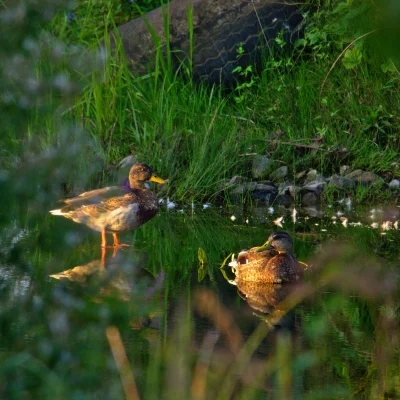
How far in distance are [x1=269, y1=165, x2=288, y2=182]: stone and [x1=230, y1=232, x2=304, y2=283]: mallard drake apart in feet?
14.2

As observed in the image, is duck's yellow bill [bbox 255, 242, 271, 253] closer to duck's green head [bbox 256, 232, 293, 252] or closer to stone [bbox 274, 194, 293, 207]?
duck's green head [bbox 256, 232, 293, 252]

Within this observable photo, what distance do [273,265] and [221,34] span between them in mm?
7310

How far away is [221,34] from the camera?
13.7m

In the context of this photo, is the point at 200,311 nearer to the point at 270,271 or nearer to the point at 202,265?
the point at 270,271

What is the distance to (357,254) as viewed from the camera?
7.77 m

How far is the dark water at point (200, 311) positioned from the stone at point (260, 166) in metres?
0.93

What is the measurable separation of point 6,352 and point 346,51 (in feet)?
32.3

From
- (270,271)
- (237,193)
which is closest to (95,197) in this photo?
(270,271)

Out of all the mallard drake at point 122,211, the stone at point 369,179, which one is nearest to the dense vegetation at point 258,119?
the stone at point 369,179

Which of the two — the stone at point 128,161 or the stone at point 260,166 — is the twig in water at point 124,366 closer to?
the stone at point 128,161

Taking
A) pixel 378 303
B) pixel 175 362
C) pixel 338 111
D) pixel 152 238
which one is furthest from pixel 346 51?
pixel 175 362

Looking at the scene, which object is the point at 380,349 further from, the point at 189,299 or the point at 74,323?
the point at 74,323

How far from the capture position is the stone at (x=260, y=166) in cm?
1154

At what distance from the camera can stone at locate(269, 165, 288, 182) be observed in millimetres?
Result: 11578
